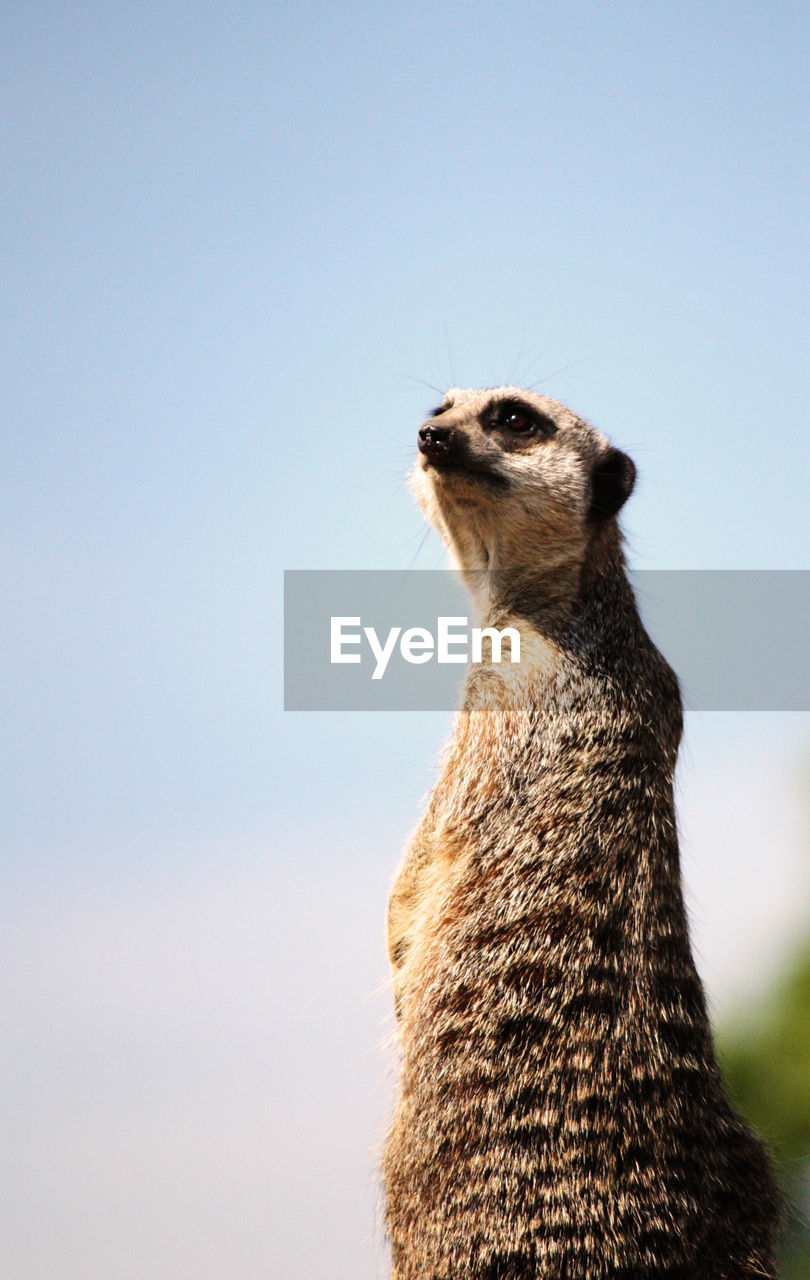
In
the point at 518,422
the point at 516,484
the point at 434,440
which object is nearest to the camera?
the point at 434,440

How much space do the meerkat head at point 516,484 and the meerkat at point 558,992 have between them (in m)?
0.03

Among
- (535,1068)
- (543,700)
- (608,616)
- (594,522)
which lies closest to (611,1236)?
(535,1068)

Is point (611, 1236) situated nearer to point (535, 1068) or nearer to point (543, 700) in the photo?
point (535, 1068)

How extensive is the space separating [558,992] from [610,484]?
2565 mm

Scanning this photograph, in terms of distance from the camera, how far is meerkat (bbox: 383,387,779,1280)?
4.00 m

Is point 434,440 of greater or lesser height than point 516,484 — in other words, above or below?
above

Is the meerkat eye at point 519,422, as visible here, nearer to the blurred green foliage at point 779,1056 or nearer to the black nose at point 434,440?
the black nose at point 434,440

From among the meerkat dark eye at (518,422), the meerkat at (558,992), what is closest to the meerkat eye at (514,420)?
the meerkat dark eye at (518,422)

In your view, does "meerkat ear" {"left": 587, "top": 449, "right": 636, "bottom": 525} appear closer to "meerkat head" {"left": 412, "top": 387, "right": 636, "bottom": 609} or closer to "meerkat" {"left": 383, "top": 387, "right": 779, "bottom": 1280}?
"meerkat head" {"left": 412, "top": 387, "right": 636, "bottom": 609}

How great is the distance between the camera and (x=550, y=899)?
4.41 metres

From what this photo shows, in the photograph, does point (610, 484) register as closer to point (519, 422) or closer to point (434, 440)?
point (519, 422)

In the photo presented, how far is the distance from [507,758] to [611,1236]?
173 cm

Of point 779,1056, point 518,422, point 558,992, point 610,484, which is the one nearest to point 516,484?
point 518,422

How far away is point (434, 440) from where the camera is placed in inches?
208
